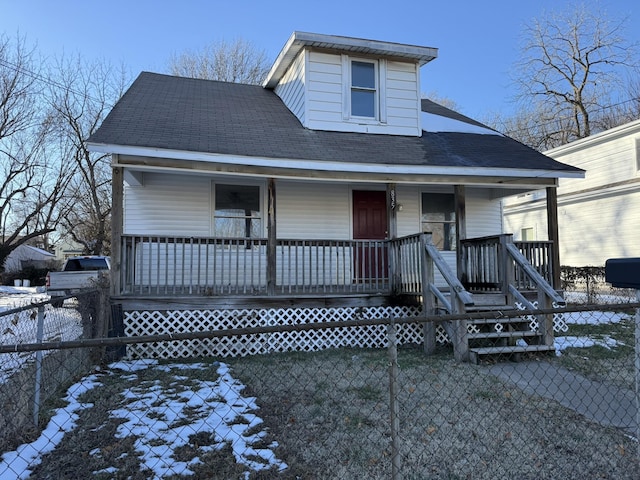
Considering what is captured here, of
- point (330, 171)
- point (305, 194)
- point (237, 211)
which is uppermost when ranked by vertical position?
point (330, 171)

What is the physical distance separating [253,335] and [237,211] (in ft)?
9.81

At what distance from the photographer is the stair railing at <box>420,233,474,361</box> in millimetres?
6848

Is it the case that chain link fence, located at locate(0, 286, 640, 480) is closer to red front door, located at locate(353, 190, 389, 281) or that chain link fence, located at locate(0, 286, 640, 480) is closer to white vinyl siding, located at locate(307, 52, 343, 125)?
red front door, located at locate(353, 190, 389, 281)

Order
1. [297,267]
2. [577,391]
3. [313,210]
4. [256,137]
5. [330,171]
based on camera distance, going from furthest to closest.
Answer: [313,210], [256,137], [297,267], [330,171], [577,391]

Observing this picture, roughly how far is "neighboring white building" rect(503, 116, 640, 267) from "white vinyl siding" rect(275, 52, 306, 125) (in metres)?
9.39

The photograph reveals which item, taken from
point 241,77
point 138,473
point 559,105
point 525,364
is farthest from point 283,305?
point 559,105

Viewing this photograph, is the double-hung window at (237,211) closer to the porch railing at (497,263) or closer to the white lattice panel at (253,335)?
the white lattice panel at (253,335)

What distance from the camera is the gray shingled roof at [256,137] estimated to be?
27.0 ft

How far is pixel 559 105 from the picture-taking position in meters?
31.4

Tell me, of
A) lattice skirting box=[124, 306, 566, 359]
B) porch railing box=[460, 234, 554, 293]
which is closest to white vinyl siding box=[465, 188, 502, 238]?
porch railing box=[460, 234, 554, 293]

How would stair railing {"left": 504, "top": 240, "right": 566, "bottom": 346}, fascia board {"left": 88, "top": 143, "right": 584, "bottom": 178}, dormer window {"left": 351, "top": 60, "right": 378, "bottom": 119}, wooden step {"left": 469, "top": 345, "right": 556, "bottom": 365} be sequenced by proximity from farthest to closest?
dormer window {"left": 351, "top": 60, "right": 378, "bottom": 119} → fascia board {"left": 88, "top": 143, "right": 584, "bottom": 178} → stair railing {"left": 504, "top": 240, "right": 566, "bottom": 346} → wooden step {"left": 469, "top": 345, "right": 556, "bottom": 365}

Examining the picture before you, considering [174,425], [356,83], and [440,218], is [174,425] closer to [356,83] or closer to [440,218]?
[440,218]

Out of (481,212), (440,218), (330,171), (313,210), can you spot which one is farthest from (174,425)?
(481,212)

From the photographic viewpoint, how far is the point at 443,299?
7371 millimetres
